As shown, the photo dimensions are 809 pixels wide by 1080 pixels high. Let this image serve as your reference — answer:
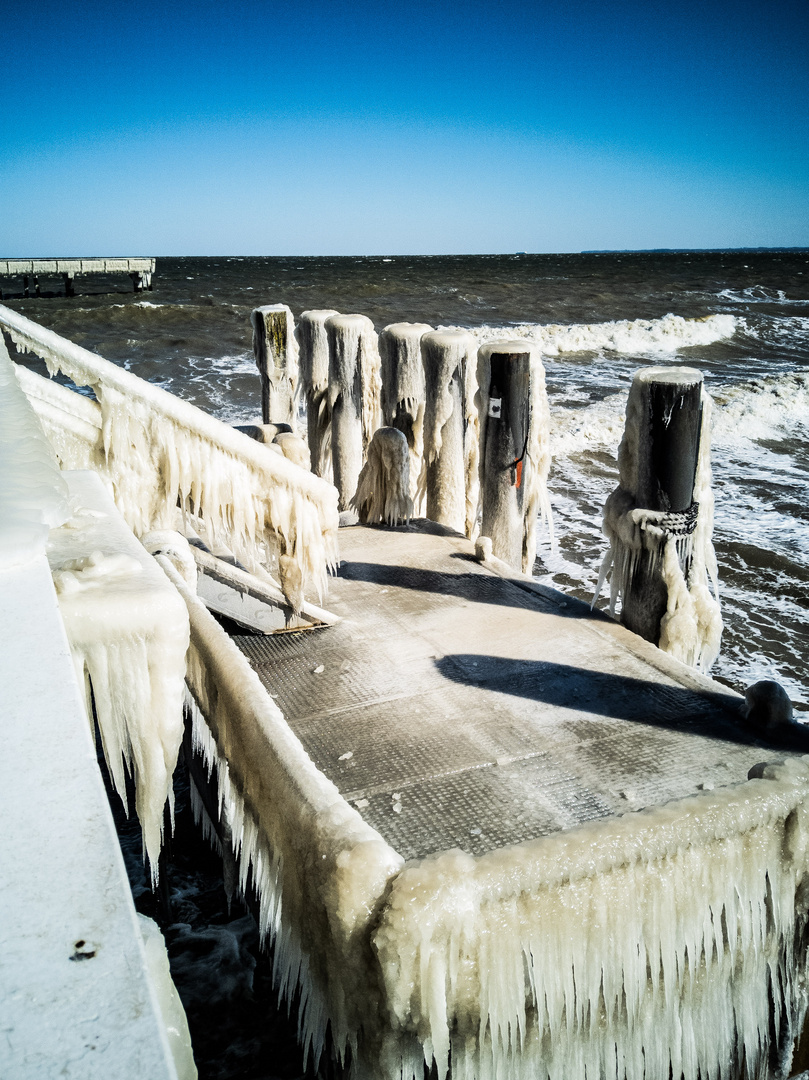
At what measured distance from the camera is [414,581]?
5727mm

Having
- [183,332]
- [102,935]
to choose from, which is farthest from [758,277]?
[102,935]

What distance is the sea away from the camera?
7.47m

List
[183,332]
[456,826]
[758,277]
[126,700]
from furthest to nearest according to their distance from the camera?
[758,277], [183,332], [456,826], [126,700]

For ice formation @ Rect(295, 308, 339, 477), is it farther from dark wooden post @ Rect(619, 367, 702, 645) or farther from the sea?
dark wooden post @ Rect(619, 367, 702, 645)

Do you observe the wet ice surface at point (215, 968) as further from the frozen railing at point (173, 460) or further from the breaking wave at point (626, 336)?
the breaking wave at point (626, 336)

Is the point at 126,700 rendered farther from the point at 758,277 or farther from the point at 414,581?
the point at 758,277

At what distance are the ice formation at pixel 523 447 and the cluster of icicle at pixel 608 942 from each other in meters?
3.82

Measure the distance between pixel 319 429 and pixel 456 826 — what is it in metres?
5.75

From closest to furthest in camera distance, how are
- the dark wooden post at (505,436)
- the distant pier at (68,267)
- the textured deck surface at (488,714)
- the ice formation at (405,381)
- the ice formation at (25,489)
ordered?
1. the ice formation at (25,489)
2. the textured deck surface at (488,714)
3. the dark wooden post at (505,436)
4. the ice formation at (405,381)
5. the distant pier at (68,267)

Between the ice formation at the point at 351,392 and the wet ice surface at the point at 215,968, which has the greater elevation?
the ice formation at the point at 351,392

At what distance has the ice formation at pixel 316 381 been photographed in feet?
26.0

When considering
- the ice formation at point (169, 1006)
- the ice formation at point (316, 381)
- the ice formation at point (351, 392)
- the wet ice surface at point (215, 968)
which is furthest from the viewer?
the ice formation at point (316, 381)

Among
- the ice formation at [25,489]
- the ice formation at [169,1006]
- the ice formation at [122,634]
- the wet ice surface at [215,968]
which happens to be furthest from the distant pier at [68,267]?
the ice formation at [169,1006]

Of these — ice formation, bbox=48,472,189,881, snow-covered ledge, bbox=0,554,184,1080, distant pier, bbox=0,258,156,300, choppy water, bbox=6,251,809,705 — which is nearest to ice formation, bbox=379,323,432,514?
choppy water, bbox=6,251,809,705
